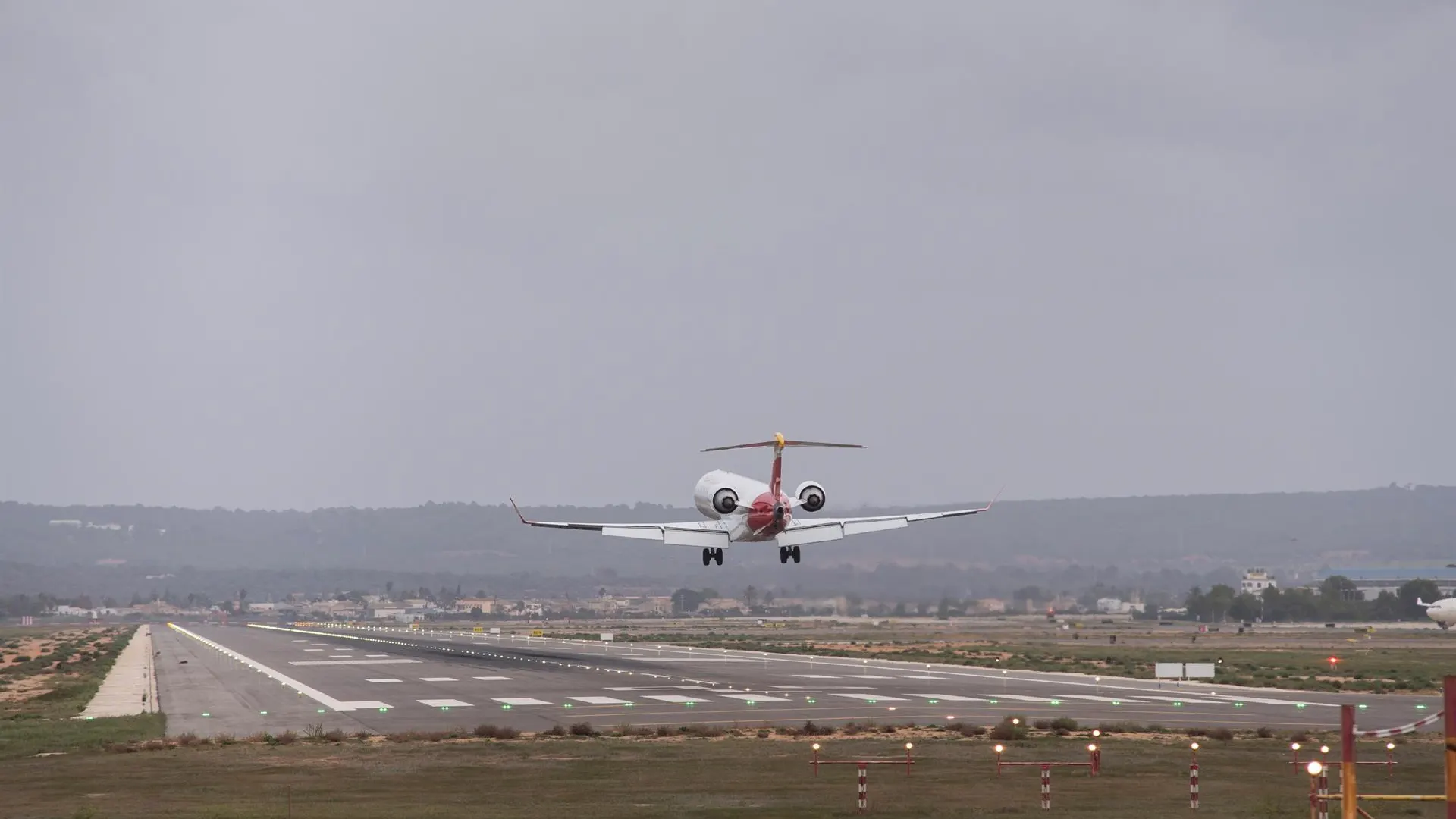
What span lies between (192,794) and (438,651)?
87.3 m

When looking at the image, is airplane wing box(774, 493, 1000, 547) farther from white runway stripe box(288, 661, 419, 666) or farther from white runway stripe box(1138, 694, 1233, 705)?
white runway stripe box(288, 661, 419, 666)

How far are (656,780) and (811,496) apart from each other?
116ft

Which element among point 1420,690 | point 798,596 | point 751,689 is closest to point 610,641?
point 798,596

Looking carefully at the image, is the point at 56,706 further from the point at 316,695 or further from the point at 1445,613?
the point at 1445,613

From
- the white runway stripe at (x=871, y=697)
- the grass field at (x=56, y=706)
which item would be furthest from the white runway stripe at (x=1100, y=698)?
the grass field at (x=56, y=706)

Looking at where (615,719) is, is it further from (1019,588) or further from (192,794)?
(1019,588)

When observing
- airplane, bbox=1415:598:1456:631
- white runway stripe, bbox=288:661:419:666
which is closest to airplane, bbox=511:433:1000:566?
white runway stripe, bbox=288:661:419:666

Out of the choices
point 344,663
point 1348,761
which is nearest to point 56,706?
point 344,663

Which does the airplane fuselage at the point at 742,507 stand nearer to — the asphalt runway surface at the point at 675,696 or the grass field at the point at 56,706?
the asphalt runway surface at the point at 675,696

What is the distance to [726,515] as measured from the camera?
78.1 metres

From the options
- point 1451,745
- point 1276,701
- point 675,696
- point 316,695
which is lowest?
point 316,695

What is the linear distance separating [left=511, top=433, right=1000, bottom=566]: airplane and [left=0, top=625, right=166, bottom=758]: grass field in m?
21.2

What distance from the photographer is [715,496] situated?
254 feet

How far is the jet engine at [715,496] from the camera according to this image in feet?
252
